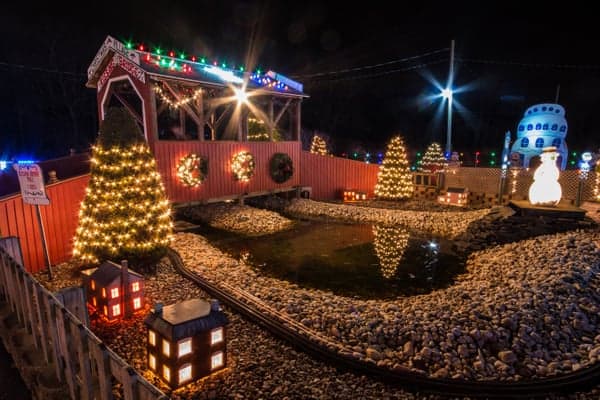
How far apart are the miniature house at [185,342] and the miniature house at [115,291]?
1.37 m

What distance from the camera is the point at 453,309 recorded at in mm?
5000

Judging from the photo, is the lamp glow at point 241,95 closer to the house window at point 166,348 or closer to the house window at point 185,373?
the house window at point 166,348

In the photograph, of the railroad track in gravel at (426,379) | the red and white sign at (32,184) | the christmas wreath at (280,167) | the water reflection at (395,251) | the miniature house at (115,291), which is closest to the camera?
the railroad track in gravel at (426,379)

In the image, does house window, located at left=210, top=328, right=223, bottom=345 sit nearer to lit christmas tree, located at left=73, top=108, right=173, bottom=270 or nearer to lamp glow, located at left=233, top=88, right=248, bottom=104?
lit christmas tree, located at left=73, top=108, right=173, bottom=270

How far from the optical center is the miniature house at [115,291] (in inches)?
186

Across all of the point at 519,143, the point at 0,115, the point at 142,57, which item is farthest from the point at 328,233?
the point at 0,115

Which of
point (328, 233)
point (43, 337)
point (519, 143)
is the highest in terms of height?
point (519, 143)

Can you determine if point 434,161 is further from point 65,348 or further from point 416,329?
point 65,348

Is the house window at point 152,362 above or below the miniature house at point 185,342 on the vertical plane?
below

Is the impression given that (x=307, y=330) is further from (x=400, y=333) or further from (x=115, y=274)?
(x=115, y=274)

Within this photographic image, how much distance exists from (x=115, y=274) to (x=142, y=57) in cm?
787

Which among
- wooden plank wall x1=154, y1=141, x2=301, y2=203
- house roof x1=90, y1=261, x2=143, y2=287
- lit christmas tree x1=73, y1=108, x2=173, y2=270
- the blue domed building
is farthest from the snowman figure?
house roof x1=90, y1=261, x2=143, y2=287

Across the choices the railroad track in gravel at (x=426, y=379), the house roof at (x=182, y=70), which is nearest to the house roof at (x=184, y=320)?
the railroad track in gravel at (x=426, y=379)

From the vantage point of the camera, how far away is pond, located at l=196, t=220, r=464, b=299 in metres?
6.56
